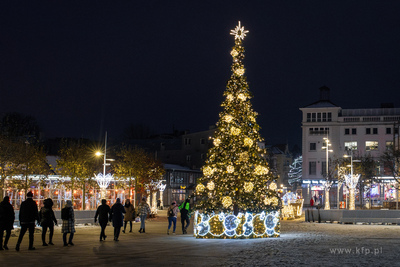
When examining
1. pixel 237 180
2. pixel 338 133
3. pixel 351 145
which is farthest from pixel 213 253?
pixel 338 133

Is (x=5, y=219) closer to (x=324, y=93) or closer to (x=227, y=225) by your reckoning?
(x=227, y=225)

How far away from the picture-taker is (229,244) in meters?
18.7

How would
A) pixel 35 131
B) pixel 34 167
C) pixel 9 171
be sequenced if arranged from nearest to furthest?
pixel 9 171
pixel 34 167
pixel 35 131

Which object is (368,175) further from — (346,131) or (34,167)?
(34,167)

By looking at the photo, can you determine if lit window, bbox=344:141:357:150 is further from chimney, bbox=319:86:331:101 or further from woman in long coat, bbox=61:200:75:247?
woman in long coat, bbox=61:200:75:247

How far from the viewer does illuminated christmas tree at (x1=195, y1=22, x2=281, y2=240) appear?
21578 mm

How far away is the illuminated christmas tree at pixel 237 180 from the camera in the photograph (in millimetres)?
21578

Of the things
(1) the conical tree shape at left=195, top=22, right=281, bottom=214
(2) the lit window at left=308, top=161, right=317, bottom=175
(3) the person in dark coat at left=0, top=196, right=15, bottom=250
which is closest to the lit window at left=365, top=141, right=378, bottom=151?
(2) the lit window at left=308, top=161, right=317, bottom=175

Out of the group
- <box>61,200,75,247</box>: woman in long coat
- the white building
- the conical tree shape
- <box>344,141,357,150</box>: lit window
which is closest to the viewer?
<box>61,200,75,247</box>: woman in long coat

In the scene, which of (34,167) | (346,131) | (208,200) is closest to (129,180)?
(34,167)

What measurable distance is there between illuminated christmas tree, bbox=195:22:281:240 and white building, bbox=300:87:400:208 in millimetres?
56911

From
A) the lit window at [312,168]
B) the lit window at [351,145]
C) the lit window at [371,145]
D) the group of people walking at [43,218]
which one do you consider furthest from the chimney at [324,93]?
the group of people walking at [43,218]

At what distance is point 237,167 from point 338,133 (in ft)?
201

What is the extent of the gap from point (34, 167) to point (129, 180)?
10210 millimetres
